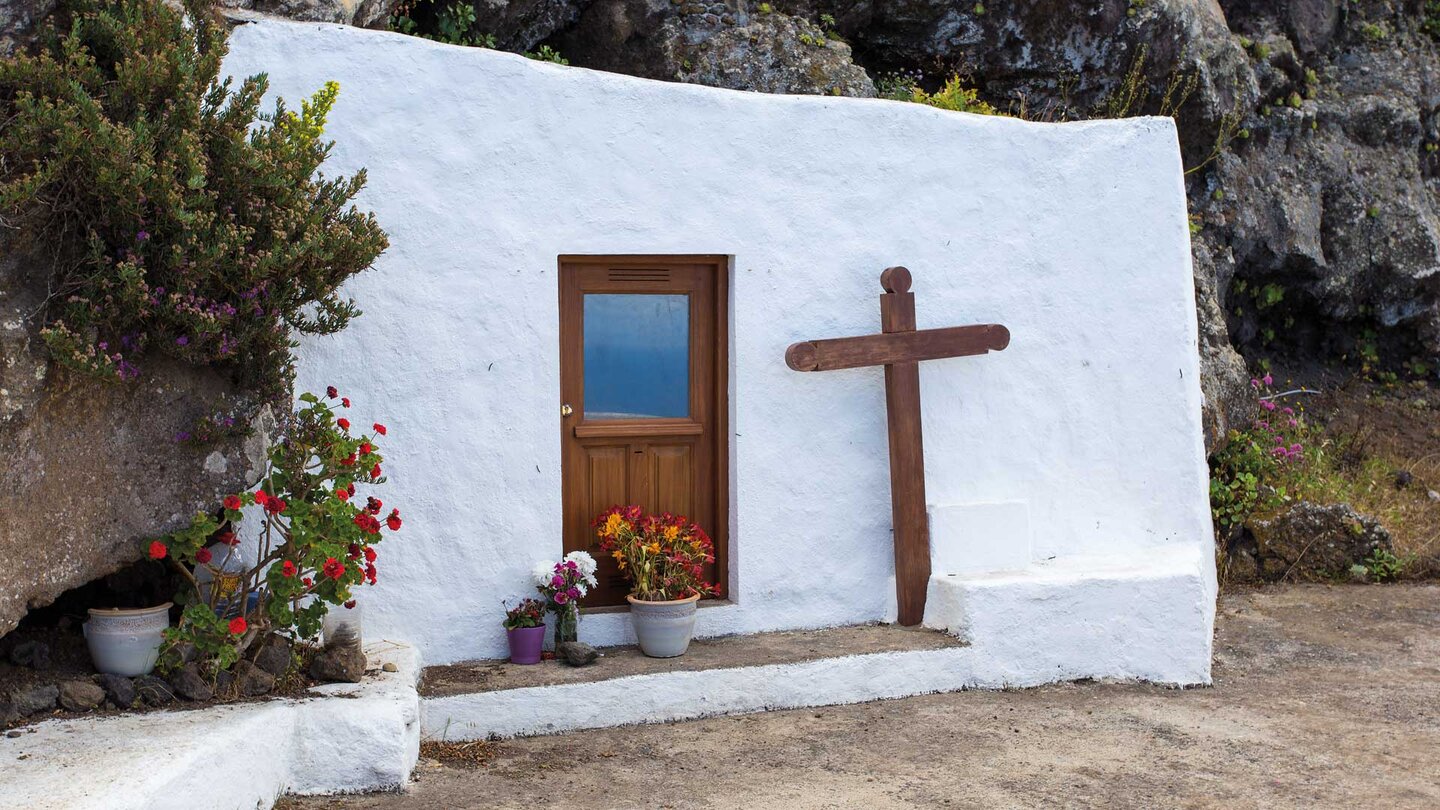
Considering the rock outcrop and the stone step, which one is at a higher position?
the rock outcrop

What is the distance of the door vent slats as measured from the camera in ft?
20.3

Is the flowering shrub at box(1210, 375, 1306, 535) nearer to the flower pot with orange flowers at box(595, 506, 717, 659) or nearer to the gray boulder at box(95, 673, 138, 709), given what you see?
the flower pot with orange flowers at box(595, 506, 717, 659)

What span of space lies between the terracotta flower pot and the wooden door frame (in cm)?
40

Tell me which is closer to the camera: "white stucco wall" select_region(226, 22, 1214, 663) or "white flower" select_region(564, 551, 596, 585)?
"white stucco wall" select_region(226, 22, 1214, 663)

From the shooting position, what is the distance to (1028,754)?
5.38 metres

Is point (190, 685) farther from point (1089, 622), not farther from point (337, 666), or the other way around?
point (1089, 622)

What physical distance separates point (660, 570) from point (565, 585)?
1.53 feet

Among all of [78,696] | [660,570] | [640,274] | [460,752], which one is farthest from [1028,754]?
[78,696]

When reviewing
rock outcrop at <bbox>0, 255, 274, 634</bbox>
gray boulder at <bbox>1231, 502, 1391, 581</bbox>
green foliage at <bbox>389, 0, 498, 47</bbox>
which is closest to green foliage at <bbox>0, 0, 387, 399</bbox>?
rock outcrop at <bbox>0, 255, 274, 634</bbox>

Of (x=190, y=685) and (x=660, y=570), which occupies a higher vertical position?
(x=660, y=570)

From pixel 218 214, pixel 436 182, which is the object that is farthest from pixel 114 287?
pixel 436 182

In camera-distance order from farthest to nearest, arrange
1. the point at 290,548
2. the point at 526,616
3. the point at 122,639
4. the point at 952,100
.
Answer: the point at 952,100 < the point at 526,616 < the point at 290,548 < the point at 122,639

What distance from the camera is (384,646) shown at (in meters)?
5.61

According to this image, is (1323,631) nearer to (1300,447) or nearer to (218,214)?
(1300,447)
